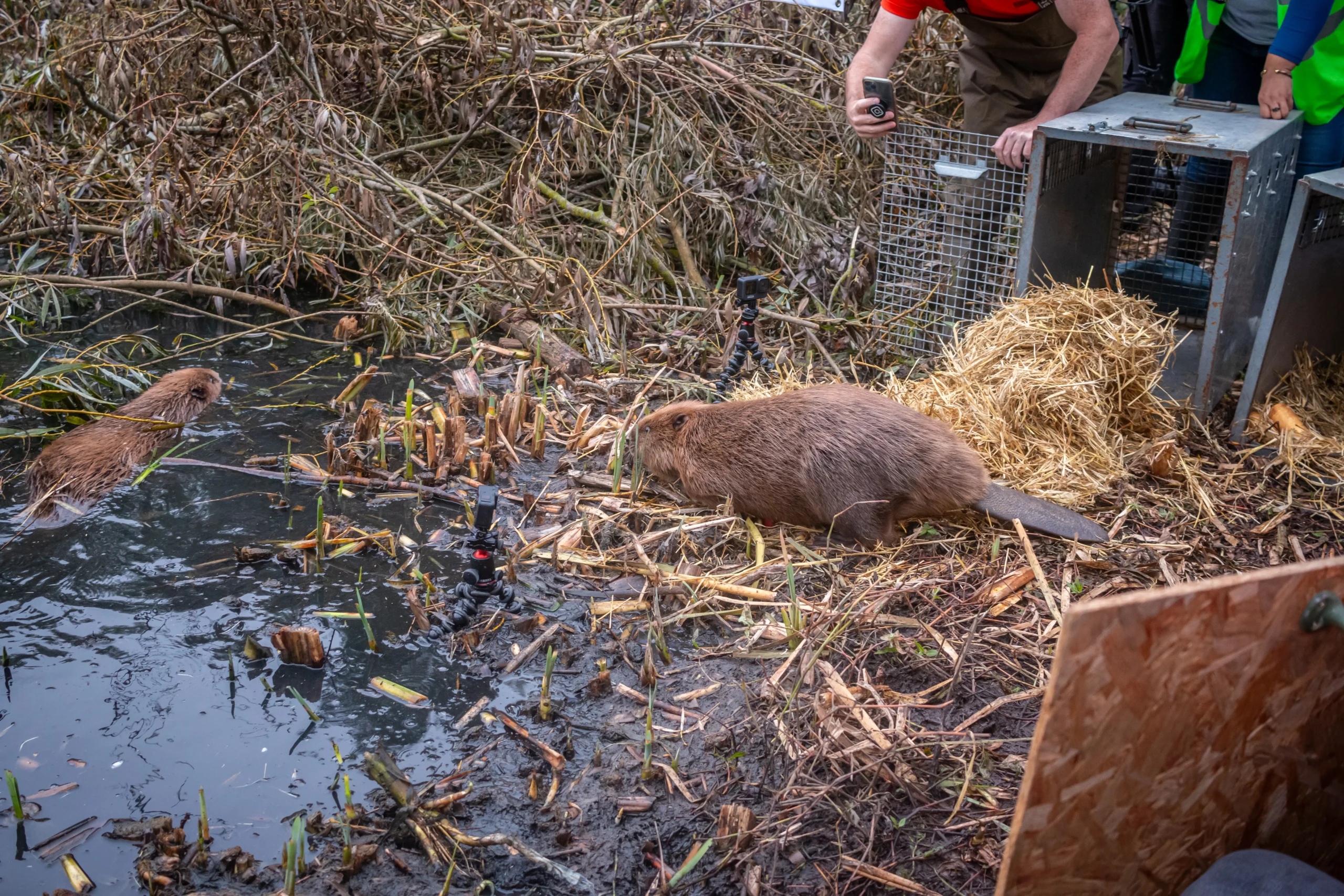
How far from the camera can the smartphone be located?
388 centimetres

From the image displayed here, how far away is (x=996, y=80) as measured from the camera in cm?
434

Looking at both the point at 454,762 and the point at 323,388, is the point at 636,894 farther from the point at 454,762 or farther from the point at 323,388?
the point at 323,388

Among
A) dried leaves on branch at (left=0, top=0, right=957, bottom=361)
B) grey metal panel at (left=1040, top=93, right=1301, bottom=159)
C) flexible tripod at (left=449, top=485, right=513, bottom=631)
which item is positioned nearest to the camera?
flexible tripod at (left=449, top=485, right=513, bottom=631)

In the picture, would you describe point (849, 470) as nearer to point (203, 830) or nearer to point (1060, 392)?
point (1060, 392)

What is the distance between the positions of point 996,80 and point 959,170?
82 cm

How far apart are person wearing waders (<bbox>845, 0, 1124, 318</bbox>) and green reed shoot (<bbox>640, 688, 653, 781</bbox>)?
8.19 ft

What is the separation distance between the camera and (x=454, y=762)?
244 cm

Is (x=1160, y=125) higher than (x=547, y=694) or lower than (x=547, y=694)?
higher

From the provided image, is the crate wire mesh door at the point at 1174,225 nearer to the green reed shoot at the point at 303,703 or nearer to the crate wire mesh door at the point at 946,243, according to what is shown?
the crate wire mesh door at the point at 946,243

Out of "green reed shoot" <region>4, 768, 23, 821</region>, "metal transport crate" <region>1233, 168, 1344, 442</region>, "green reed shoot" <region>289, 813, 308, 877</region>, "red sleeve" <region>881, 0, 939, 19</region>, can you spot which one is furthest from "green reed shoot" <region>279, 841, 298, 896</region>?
"red sleeve" <region>881, 0, 939, 19</region>

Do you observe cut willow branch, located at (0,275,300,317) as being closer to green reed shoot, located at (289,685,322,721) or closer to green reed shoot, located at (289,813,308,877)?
green reed shoot, located at (289,685,322,721)

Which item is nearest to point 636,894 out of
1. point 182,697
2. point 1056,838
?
point 1056,838

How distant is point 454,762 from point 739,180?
11.5 ft

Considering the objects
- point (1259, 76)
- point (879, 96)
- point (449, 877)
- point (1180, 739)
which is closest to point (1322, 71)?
point (1259, 76)
